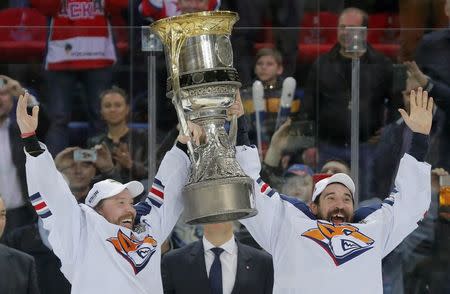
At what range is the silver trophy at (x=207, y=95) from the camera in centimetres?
746

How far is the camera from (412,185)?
26.6ft

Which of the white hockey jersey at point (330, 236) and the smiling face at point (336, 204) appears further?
the smiling face at point (336, 204)

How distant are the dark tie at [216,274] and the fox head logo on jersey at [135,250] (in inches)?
31.5

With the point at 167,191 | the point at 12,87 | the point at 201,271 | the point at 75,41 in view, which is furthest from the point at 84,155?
the point at 167,191

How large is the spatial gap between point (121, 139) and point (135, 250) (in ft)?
4.36

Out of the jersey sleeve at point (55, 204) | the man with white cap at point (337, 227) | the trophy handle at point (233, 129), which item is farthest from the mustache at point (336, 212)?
the jersey sleeve at point (55, 204)

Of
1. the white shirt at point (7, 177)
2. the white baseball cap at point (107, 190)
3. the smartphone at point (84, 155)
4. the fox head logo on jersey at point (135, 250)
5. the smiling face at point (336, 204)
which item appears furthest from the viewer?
the smartphone at point (84, 155)

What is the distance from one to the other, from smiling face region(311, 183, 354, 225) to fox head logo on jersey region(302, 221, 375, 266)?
4.1 inches

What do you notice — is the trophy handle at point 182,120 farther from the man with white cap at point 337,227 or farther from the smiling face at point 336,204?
the smiling face at point 336,204

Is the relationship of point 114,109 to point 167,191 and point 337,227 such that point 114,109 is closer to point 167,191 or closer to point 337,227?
point 167,191

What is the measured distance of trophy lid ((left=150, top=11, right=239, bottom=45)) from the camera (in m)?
7.48

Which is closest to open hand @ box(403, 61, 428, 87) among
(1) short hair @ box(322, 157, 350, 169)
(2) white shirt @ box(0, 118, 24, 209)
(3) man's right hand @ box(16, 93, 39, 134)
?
A: (1) short hair @ box(322, 157, 350, 169)

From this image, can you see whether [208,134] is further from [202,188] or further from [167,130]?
[167,130]

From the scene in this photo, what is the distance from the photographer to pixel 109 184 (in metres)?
8.10
